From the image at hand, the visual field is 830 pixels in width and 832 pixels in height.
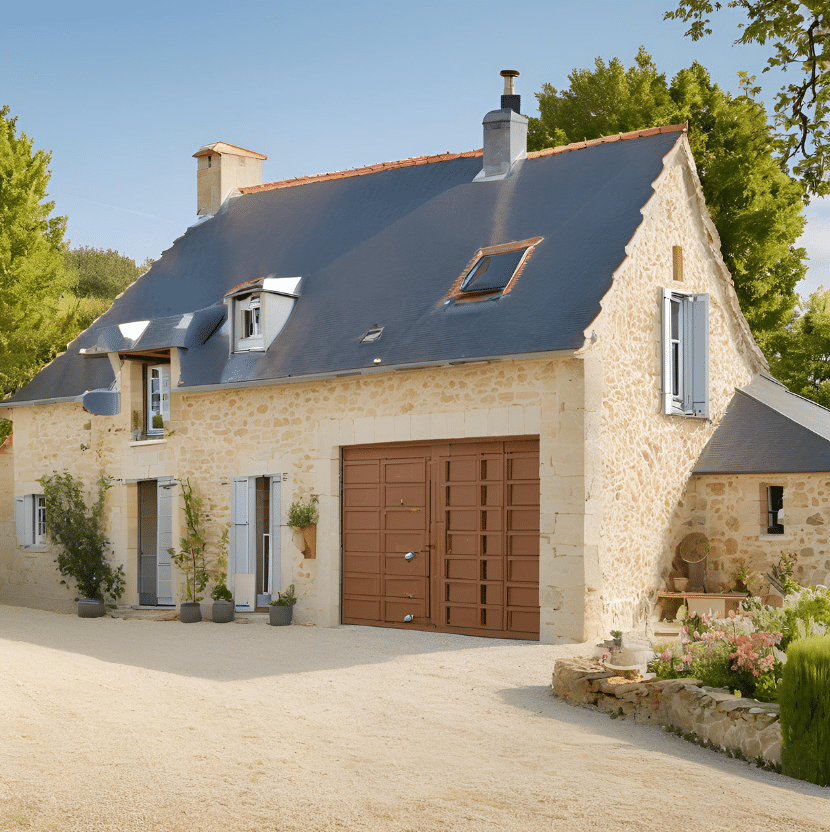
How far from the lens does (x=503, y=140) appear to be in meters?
14.6

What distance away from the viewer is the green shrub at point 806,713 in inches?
243

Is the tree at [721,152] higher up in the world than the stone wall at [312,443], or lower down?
higher up

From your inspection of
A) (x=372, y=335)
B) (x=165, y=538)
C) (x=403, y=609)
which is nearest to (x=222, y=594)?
(x=165, y=538)

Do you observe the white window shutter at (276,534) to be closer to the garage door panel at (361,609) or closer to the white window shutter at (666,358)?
the garage door panel at (361,609)

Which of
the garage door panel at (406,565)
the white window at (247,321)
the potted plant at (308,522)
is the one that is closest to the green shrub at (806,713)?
the garage door panel at (406,565)

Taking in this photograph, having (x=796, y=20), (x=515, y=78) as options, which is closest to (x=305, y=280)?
(x=515, y=78)

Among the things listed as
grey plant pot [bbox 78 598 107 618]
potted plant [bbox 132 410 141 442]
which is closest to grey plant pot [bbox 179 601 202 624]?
grey plant pot [bbox 78 598 107 618]

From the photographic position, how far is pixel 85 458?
16.4m

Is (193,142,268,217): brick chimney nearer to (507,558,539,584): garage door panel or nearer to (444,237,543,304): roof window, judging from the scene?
(444,237,543,304): roof window

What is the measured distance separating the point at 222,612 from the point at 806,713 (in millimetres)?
9184

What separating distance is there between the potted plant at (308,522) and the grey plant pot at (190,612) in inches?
72.4

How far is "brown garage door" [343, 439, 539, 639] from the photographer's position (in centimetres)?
1185

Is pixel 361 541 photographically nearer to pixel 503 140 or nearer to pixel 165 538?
pixel 165 538

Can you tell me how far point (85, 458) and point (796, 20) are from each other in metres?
12.3
